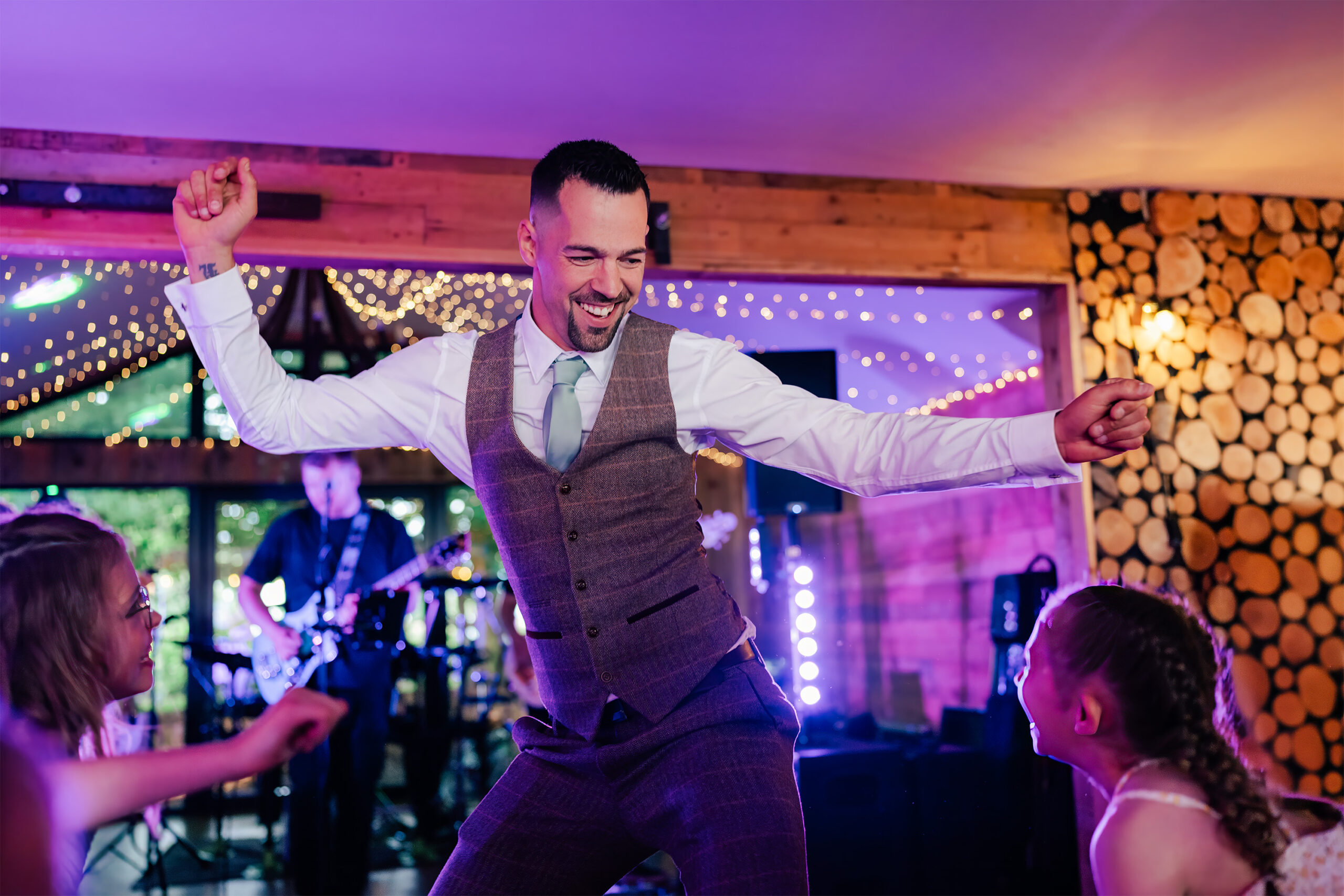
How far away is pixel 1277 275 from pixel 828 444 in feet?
13.9

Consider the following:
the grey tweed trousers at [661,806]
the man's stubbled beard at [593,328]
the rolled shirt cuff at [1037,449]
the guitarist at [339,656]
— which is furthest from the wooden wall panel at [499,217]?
the rolled shirt cuff at [1037,449]

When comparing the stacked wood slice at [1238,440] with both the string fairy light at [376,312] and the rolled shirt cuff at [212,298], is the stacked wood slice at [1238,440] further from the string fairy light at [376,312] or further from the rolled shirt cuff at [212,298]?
the rolled shirt cuff at [212,298]

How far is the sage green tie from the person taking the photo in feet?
5.27

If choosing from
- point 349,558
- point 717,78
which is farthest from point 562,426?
point 349,558

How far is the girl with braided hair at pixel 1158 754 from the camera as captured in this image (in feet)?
4.86

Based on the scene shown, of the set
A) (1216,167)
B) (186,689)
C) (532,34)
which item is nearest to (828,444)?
(532,34)

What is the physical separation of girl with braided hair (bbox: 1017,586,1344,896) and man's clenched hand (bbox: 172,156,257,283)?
1.40 metres

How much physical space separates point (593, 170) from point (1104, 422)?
2.65 feet

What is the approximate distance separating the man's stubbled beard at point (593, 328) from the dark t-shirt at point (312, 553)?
3.07 meters

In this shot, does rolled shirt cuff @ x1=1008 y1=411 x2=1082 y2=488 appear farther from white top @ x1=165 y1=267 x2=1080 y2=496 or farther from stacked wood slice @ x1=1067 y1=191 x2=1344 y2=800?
stacked wood slice @ x1=1067 y1=191 x2=1344 y2=800

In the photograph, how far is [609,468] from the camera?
1.59 m

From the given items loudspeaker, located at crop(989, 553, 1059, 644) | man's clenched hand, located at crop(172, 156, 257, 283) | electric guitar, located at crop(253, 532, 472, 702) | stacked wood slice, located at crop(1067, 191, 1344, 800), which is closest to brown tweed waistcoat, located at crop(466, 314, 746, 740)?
man's clenched hand, located at crop(172, 156, 257, 283)

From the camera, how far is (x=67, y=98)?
11.5ft

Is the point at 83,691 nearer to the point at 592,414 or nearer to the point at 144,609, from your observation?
the point at 144,609
